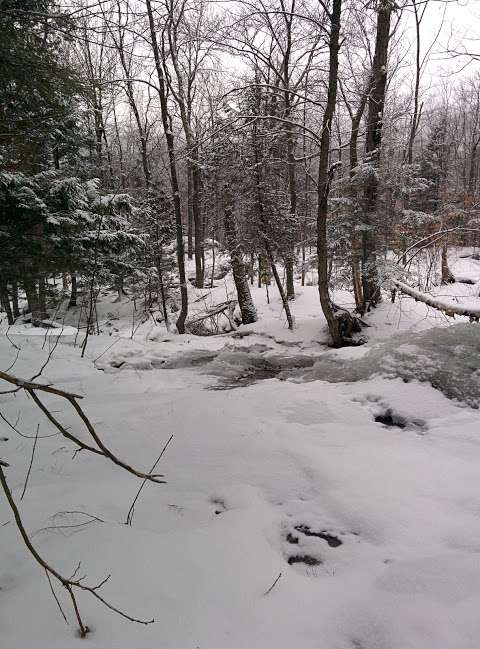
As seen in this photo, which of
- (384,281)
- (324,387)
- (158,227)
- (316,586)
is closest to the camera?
(316,586)

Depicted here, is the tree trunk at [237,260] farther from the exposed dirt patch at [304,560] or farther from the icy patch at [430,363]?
the exposed dirt patch at [304,560]

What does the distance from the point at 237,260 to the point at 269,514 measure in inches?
414

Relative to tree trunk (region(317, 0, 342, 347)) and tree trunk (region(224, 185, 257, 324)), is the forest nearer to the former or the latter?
tree trunk (region(317, 0, 342, 347))

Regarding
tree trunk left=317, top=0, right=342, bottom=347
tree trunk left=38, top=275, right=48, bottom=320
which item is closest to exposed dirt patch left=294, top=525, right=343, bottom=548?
tree trunk left=38, top=275, right=48, bottom=320

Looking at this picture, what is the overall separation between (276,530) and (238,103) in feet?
38.2

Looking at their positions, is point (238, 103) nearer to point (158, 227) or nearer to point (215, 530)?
point (158, 227)

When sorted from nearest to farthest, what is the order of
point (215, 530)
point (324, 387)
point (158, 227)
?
point (215, 530)
point (324, 387)
point (158, 227)

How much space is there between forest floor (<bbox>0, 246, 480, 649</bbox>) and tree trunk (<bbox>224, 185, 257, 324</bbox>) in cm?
823

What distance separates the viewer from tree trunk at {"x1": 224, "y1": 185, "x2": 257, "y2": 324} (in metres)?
11.8

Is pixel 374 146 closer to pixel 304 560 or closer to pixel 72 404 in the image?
pixel 304 560

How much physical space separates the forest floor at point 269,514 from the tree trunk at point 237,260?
27.0 ft

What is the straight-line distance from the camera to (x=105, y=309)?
57.5 feet

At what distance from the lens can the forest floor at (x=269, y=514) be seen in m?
1.52

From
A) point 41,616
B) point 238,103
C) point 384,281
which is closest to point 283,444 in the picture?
point 41,616
